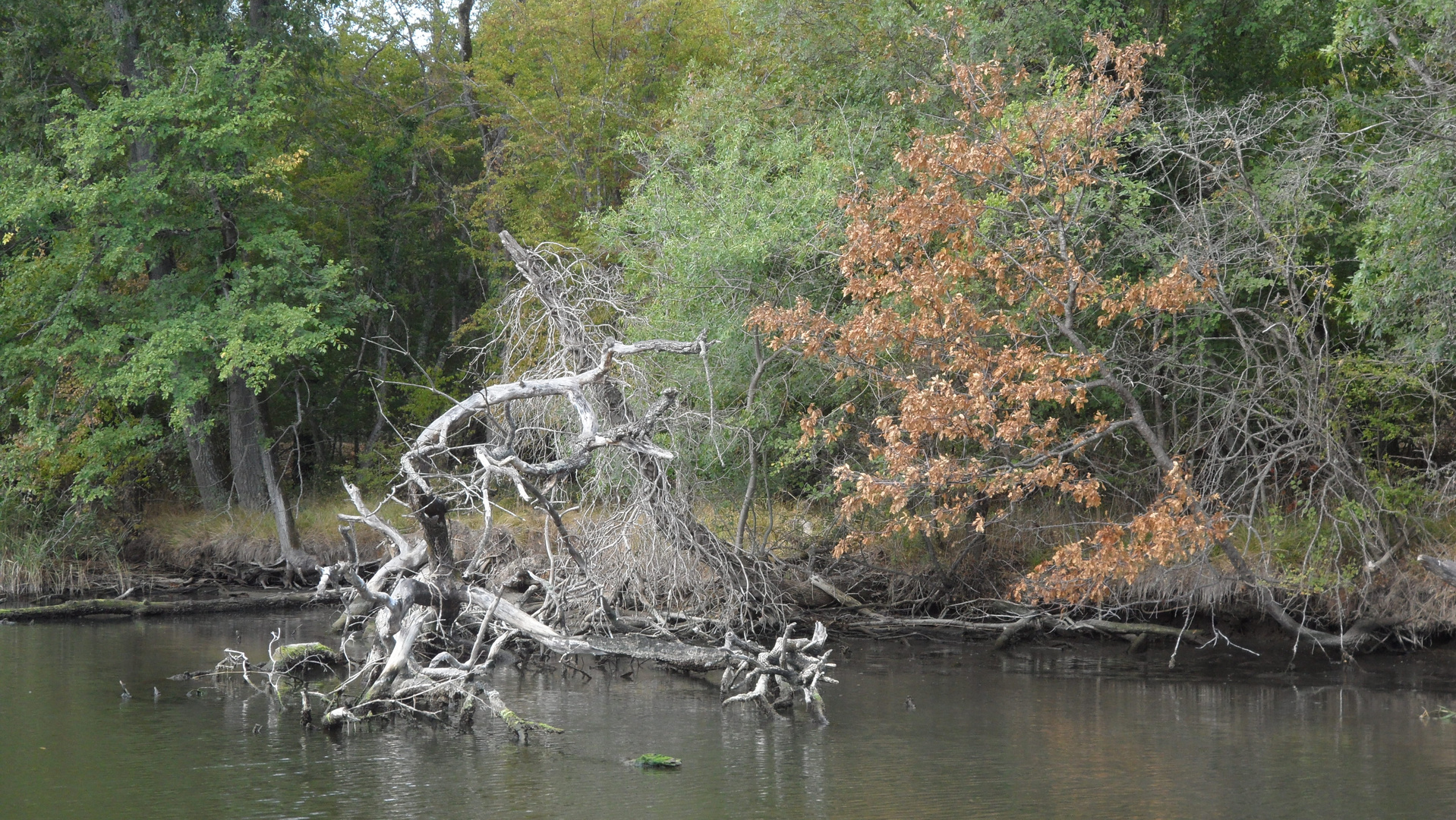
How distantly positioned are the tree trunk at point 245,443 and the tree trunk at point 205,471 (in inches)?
14.6

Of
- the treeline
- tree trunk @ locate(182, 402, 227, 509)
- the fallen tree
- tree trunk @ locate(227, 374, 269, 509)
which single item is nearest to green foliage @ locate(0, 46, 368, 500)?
the treeline

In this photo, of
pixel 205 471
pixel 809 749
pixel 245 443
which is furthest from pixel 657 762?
pixel 205 471

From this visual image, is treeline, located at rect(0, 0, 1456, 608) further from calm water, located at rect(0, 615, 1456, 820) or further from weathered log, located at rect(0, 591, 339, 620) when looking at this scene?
weathered log, located at rect(0, 591, 339, 620)

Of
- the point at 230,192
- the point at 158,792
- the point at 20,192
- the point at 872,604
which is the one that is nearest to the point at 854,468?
the point at 872,604

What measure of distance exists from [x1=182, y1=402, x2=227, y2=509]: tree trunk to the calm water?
811 centimetres

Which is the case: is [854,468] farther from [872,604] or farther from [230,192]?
[230,192]

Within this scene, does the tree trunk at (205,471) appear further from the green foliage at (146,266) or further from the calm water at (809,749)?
the calm water at (809,749)

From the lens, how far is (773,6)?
18.2m

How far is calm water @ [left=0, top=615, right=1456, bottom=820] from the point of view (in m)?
9.01

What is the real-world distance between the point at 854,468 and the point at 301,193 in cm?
1391

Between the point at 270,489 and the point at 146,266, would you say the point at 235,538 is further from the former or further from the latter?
the point at 146,266

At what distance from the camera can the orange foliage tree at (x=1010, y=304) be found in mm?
12852

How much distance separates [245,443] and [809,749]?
1573 cm

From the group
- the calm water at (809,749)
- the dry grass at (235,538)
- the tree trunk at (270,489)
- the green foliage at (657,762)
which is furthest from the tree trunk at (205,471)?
the green foliage at (657,762)
